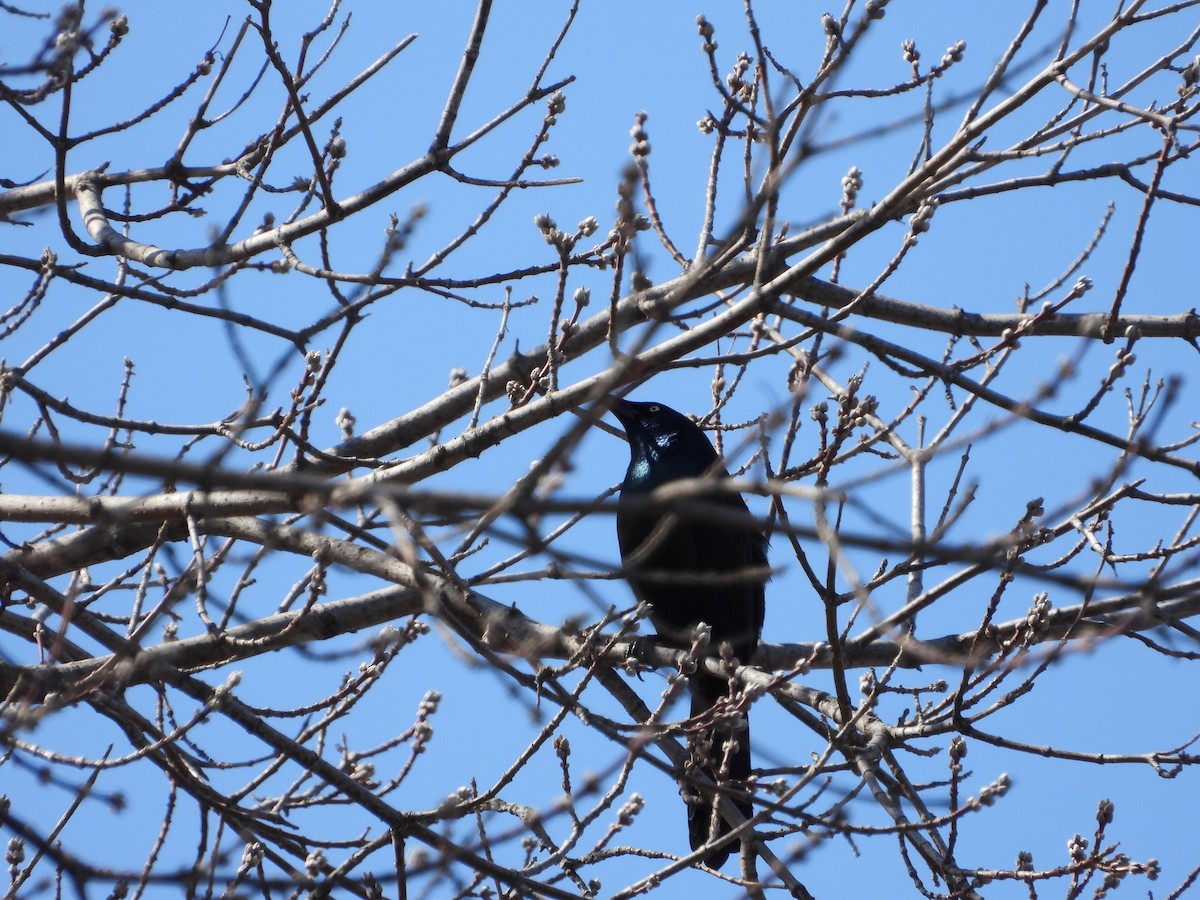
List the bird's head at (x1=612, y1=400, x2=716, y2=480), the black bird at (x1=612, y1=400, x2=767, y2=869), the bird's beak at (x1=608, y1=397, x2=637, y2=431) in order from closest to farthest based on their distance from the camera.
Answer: the black bird at (x1=612, y1=400, x2=767, y2=869), the bird's head at (x1=612, y1=400, x2=716, y2=480), the bird's beak at (x1=608, y1=397, x2=637, y2=431)

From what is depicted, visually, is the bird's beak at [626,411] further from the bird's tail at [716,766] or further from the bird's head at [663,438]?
the bird's tail at [716,766]

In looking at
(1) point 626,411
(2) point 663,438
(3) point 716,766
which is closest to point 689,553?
(2) point 663,438

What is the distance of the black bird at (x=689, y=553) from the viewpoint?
4.79 metres

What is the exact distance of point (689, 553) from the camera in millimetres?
4922

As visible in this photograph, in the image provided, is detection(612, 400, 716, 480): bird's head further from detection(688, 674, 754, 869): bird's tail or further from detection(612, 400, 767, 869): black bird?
detection(688, 674, 754, 869): bird's tail

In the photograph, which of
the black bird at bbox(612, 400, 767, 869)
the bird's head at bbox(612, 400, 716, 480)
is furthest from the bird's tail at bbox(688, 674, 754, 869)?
the bird's head at bbox(612, 400, 716, 480)

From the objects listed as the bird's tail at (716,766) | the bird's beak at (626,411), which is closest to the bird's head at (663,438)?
the bird's beak at (626,411)

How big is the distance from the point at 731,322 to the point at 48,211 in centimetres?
255

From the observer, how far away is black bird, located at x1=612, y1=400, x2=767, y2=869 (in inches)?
189

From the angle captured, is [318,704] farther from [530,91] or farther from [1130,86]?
[1130,86]

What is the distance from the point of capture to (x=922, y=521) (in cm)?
399

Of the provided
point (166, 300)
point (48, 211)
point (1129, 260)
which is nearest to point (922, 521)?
point (1129, 260)

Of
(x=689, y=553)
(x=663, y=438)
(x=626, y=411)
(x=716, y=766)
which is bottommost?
(x=716, y=766)

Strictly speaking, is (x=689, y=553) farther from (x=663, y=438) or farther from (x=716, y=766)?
(x=716, y=766)
